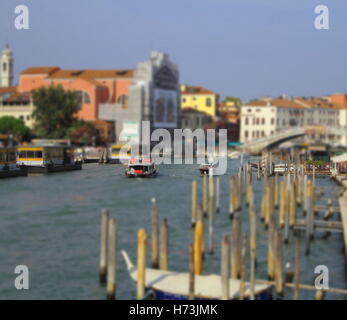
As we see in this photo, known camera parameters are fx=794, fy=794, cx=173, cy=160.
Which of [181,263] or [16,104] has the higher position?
[16,104]

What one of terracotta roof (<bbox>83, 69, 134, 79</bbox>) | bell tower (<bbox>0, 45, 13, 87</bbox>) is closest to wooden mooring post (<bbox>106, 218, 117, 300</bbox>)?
terracotta roof (<bbox>83, 69, 134, 79</bbox>)

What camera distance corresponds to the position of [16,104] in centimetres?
3784

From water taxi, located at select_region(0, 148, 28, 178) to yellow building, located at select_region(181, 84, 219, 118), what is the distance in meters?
27.5

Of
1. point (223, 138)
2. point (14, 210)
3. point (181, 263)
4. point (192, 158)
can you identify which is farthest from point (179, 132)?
point (181, 263)

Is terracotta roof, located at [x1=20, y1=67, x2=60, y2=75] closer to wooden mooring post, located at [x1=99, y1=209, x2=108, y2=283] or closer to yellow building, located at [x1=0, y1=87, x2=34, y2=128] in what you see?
yellow building, located at [x1=0, y1=87, x2=34, y2=128]

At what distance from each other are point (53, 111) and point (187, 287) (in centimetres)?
2794

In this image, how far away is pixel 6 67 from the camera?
46.2 metres

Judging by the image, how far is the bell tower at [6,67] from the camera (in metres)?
45.7

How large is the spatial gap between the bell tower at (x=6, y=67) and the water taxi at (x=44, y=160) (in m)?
28.7

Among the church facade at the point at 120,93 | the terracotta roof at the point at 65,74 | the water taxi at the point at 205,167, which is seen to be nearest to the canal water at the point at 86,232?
the water taxi at the point at 205,167

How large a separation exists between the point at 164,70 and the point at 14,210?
26.8 metres

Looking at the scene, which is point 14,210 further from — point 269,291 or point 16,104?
point 16,104

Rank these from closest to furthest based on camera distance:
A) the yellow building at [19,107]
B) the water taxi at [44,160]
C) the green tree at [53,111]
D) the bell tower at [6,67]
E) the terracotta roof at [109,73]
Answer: the water taxi at [44,160], the green tree at [53,111], the yellow building at [19,107], the terracotta roof at [109,73], the bell tower at [6,67]

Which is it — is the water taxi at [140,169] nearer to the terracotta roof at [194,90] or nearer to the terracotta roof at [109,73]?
the terracotta roof at [109,73]
